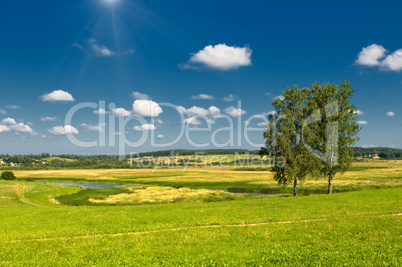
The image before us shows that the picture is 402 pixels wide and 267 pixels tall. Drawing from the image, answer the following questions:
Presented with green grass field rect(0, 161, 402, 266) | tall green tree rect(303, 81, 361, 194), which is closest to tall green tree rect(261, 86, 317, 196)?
tall green tree rect(303, 81, 361, 194)

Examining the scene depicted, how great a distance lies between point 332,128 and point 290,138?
798cm

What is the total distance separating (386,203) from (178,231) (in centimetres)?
2487

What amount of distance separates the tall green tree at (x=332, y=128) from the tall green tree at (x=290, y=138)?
1541mm

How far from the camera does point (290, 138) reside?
171 feet

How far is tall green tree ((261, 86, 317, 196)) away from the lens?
50.2 metres

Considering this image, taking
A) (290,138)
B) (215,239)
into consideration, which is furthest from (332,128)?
(215,239)

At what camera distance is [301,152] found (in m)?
50.5

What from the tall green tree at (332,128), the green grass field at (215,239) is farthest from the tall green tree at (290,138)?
the green grass field at (215,239)

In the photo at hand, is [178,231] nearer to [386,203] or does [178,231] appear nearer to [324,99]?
[386,203]

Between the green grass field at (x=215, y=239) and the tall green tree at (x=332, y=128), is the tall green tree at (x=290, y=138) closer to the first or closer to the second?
the tall green tree at (x=332, y=128)

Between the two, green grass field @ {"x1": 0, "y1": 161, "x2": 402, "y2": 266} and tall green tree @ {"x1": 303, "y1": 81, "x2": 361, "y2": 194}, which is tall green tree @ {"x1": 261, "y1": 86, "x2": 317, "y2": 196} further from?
green grass field @ {"x1": 0, "y1": 161, "x2": 402, "y2": 266}

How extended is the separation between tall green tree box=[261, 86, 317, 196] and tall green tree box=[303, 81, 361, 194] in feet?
5.06

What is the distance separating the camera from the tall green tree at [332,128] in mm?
50000

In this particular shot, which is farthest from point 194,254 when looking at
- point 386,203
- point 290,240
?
point 386,203
